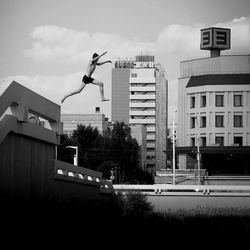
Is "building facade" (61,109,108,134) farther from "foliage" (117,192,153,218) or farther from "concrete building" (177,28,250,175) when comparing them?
"foliage" (117,192,153,218)

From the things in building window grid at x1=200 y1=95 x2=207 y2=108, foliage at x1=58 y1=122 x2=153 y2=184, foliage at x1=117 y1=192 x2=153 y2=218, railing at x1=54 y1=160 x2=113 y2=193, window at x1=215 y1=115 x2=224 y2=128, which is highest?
building window grid at x1=200 y1=95 x2=207 y2=108

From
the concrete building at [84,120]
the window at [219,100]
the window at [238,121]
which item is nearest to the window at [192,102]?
the window at [219,100]

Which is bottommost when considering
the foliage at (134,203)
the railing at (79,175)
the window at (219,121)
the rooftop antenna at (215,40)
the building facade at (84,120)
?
the foliage at (134,203)

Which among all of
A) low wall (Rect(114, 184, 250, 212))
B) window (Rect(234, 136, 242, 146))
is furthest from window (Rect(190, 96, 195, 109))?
low wall (Rect(114, 184, 250, 212))

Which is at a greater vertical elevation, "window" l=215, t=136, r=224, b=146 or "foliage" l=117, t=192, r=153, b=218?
"window" l=215, t=136, r=224, b=146

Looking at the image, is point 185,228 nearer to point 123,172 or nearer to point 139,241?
point 139,241

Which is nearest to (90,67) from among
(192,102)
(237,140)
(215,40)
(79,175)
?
(79,175)

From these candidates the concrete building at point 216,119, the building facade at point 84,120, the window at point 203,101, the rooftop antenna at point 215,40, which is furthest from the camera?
the building facade at point 84,120

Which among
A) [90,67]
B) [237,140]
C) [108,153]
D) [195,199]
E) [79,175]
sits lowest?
[195,199]

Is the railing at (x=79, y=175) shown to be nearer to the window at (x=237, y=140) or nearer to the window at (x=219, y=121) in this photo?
the window at (x=219, y=121)

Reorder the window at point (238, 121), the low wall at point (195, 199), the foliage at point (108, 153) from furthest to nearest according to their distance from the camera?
the window at point (238, 121) → the foliage at point (108, 153) → the low wall at point (195, 199)

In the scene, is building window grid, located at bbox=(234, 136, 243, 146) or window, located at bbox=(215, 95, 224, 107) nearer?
building window grid, located at bbox=(234, 136, 243, 146)

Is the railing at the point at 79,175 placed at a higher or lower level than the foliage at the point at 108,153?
lower

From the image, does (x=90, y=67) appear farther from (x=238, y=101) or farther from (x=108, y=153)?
(x=108, y=153)
